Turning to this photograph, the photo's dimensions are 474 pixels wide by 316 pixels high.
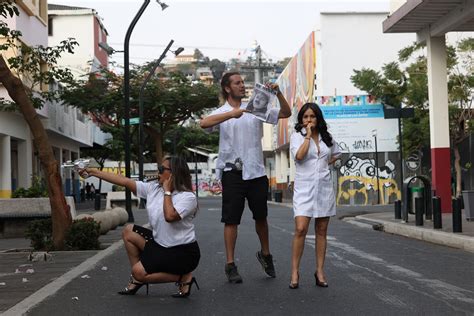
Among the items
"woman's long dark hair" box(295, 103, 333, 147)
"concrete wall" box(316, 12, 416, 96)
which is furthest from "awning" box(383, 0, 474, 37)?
"concrete wall" box(316, 12, 416, 96)

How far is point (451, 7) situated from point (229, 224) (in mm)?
13053

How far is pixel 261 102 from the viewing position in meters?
6.73

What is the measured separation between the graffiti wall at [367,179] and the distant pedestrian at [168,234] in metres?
29.2

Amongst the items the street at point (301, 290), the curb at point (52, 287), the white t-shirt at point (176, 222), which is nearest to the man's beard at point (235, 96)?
the white t-shirt at point (176, 222)

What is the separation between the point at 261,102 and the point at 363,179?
29204mm

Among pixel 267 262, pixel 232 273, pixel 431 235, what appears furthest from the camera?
pixel 431 235

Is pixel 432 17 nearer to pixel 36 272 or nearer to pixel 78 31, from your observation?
pixel 36 272

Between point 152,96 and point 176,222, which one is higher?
point 152,96

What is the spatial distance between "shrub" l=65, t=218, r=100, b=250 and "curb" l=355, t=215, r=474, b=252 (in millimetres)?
6293

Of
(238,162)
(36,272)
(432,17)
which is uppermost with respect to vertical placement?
(432,17)

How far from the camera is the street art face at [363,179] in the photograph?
35125 mm

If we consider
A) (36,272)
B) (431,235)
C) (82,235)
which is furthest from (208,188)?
(36,272)

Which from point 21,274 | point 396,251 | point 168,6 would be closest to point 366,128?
point 168,6

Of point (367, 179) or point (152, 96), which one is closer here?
point (367, 179)
